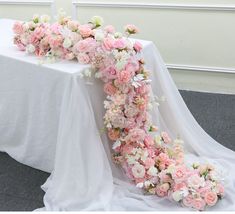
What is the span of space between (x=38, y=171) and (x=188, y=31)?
1.92 meters

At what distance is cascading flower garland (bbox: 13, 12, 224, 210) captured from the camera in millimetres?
1849

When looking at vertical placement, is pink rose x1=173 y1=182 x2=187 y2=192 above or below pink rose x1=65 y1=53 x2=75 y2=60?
below

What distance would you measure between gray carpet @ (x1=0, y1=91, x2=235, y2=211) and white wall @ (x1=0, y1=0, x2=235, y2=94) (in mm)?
203

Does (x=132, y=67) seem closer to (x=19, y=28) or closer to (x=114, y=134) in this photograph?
(x=114, y=134)

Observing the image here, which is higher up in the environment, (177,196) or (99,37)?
(99,37)

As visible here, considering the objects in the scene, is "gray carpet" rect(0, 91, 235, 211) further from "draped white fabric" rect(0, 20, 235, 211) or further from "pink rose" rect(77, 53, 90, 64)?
"pink rose" rect(77, 53, 90, 64)

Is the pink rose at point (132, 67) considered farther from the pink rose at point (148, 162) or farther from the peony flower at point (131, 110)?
the pink rose at point (148, 162)

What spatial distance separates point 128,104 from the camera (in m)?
1.92

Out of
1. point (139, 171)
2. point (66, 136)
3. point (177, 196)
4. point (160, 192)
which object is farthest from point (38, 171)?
point (177, 196)

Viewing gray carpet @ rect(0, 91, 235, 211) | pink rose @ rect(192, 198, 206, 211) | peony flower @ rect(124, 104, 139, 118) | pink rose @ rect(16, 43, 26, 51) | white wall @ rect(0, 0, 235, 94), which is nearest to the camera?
pink rose @ rect(192, 198, 206, 211)

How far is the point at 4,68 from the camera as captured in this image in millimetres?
2107

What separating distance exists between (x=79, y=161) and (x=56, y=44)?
610 mm

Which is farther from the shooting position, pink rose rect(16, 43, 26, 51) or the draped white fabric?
pink rose rect(16, 43, 26, 51)

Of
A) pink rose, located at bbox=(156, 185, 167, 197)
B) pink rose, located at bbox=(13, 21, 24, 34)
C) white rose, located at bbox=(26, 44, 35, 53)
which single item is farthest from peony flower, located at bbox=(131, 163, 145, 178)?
pink rose, located at bbox=(13, 21, 24, 34)
